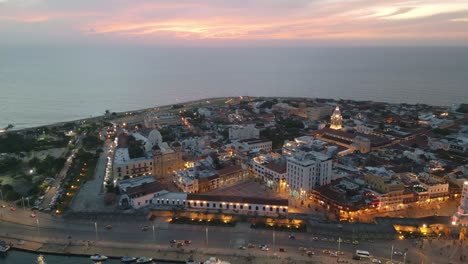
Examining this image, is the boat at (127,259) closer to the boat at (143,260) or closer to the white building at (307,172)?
the boat at (143,260)

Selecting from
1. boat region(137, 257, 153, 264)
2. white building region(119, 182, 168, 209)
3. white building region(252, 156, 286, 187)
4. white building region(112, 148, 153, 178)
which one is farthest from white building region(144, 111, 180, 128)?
boat region(137, 257, 153, 264)

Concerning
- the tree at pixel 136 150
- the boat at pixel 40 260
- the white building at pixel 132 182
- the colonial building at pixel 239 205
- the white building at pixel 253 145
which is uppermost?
the tree at pixel 136 150

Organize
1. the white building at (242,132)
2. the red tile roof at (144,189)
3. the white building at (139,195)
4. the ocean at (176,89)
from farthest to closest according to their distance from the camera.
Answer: the ocean at (176,89)
the white building at (242,132)
the red tile roof at (144,189)
the white building at (139,195)

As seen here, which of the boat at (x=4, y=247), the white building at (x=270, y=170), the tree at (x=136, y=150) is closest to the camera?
the boat at (x=4, y=247)

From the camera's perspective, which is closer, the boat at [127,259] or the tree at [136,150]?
the boat at [127,259]

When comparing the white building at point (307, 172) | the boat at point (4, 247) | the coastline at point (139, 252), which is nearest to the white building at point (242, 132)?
the white building at point (307, 172)

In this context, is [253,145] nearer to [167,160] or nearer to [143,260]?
[167,160]

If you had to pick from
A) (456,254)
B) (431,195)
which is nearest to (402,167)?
(431,195)

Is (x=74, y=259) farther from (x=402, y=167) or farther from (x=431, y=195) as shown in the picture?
(x=402, y=167)
